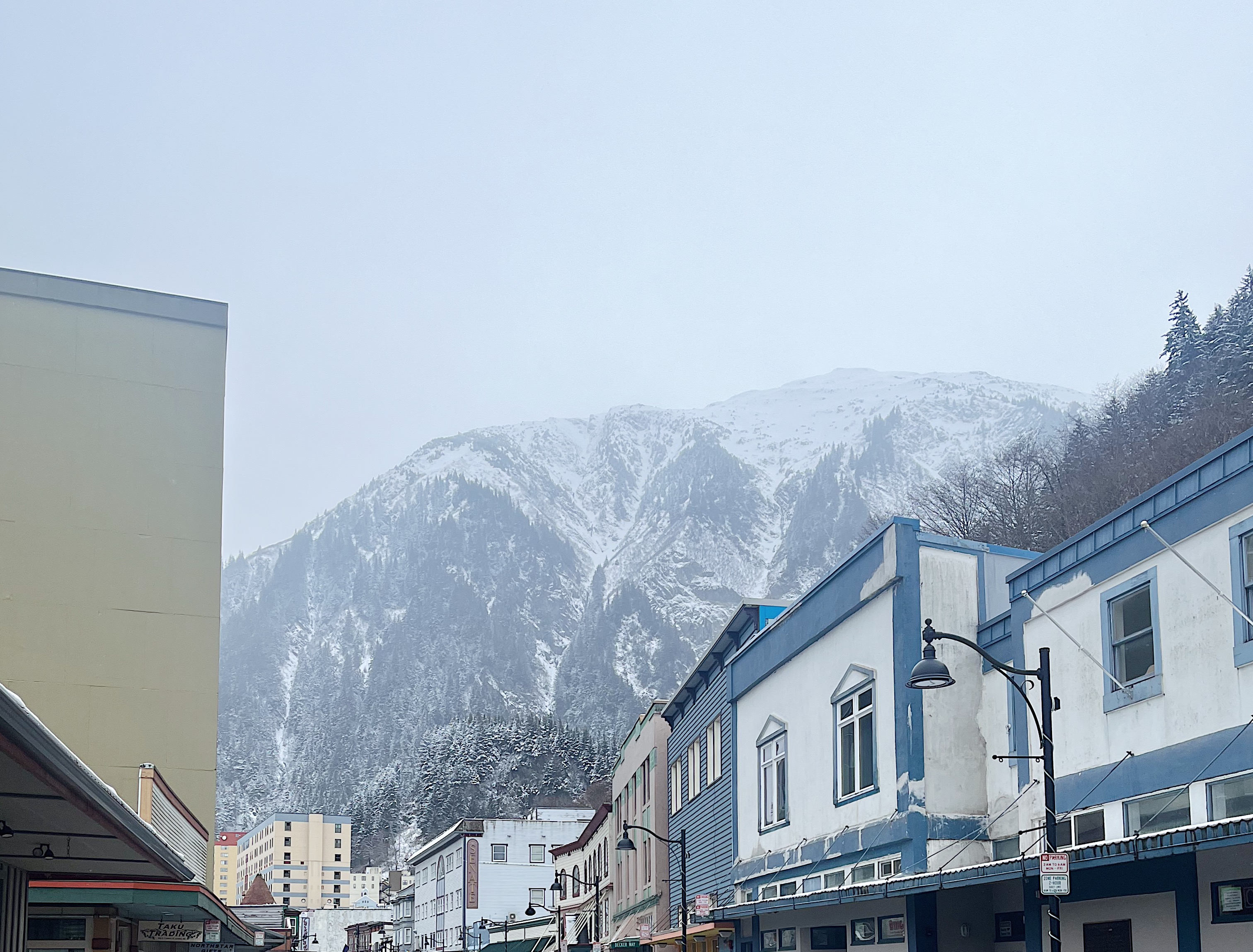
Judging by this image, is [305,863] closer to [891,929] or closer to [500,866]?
[500,866]

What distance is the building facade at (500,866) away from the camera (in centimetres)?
8781

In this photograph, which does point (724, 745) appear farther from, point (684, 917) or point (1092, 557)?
point (1092, 557)

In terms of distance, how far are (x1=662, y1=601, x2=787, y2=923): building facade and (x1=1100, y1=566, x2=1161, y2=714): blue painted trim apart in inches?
546

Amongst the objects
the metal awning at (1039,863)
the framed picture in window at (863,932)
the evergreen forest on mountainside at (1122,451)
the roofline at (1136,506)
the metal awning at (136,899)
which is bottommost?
the framed picture in window at (863,932)

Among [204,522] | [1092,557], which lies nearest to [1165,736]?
[1092,557]

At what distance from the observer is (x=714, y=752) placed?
33.3 meters

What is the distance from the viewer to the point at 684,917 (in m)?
30.1

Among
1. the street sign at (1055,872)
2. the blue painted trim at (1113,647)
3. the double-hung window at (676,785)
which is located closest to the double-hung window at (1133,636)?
the blue painted trim at (1113,647)

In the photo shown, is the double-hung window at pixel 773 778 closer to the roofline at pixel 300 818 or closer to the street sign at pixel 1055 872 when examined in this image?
the street sign at pixel 1055 872

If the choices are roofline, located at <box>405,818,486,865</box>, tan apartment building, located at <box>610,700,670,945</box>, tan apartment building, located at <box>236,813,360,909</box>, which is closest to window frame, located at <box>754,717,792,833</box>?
tan apartment building, located at <box>610,700,670,945</box>

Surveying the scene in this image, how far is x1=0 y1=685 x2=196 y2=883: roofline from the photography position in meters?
6.33

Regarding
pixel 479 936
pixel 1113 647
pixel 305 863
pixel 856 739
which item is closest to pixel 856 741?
pixel 856 739

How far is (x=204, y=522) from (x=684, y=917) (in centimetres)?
1331

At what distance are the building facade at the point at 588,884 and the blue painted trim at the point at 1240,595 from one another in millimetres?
38450
